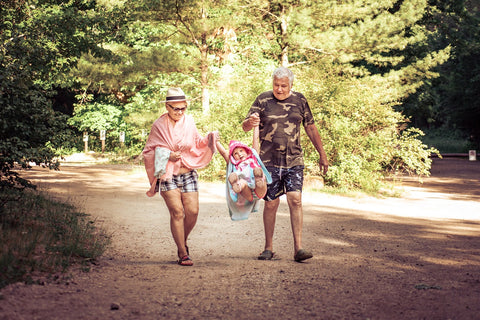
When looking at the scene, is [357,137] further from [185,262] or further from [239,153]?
[185,262]

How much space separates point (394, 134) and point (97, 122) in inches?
873

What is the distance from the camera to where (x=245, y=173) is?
6.31 meters

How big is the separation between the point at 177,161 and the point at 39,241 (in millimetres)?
1771

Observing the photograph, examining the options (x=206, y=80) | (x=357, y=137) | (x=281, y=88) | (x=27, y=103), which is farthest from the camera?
(x=206, y=80)

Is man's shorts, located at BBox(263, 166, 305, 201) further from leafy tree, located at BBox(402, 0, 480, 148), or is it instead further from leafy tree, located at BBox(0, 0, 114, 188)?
leafy tree, located at BBox(402, 0, 480, 148)

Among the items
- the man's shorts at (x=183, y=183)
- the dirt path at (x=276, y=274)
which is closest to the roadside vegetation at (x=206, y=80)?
the dirt path at (x=276, y=274)

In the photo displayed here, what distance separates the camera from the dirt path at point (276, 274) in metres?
4.41

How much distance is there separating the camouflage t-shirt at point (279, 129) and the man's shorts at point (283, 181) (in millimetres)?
60

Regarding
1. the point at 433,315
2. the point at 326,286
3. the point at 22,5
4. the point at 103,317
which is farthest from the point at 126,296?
the point at 22,5

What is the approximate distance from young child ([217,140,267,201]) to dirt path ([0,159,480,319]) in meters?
0.82

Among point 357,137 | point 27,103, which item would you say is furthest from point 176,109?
point 357,137

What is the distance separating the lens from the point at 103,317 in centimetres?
414

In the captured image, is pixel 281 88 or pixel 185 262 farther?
pixel 281 88

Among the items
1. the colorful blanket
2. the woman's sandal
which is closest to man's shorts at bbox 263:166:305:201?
the colorful blanket
